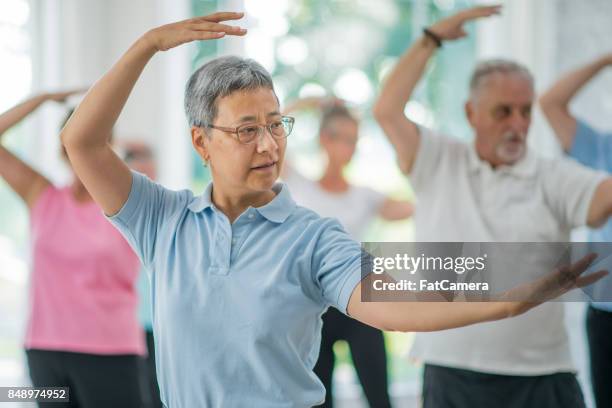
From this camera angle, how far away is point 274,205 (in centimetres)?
131

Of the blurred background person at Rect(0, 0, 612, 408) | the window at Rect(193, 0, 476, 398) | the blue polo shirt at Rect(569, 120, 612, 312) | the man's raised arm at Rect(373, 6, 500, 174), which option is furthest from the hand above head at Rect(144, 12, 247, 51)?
the window at Rect(193, 0, 476, 398)

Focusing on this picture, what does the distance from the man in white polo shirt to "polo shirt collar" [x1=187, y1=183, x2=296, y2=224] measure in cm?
60

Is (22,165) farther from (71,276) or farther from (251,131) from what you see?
(251,131)

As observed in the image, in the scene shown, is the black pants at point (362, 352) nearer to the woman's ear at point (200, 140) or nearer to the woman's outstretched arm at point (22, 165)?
the woman's outstretched arm at point (22, 165)

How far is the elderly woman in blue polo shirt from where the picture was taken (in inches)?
47.9

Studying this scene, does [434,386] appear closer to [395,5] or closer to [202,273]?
[202,273]

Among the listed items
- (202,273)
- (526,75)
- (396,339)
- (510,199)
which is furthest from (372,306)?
(396,339)

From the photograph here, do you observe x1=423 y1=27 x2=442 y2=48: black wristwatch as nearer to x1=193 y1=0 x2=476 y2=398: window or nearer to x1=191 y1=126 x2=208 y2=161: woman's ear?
x1=191 y1=126 x2=208 y2=161: woman's ear

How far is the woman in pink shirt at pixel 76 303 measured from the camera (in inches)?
84.9

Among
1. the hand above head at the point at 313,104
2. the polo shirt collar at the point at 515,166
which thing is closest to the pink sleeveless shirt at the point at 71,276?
the hand above head at the point at 313,104

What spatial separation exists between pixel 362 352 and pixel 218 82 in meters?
1.50

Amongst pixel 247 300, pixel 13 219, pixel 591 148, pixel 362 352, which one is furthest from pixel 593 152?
pixel 13 219

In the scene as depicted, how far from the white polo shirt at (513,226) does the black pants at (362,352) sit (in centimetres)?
70

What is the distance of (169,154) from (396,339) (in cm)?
127
